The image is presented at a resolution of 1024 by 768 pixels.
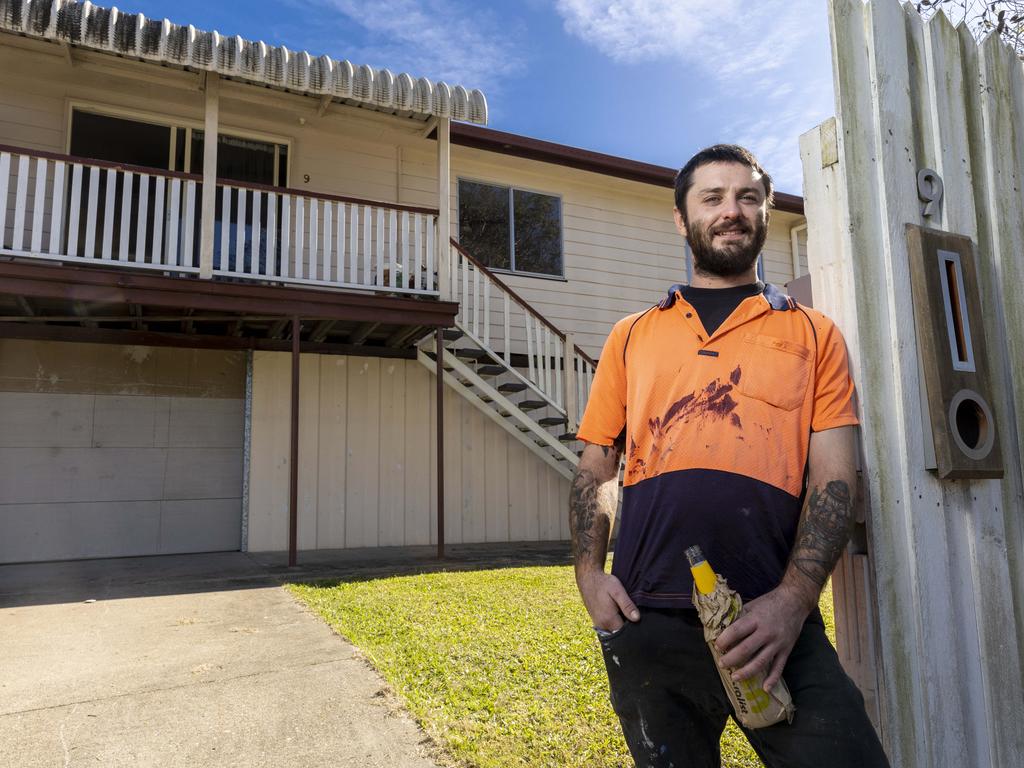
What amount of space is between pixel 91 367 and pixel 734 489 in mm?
9163

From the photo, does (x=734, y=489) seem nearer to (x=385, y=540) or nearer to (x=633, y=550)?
(x=633, y=550)

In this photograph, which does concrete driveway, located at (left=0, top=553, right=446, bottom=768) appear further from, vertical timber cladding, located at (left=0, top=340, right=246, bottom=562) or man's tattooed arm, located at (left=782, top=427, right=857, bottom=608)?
vertical timber cladding, located at (left=0, top=340, right=246, bottom=562)

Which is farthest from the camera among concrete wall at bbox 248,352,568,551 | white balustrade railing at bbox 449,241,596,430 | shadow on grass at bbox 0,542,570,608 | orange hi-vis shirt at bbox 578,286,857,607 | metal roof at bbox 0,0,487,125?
concrete wall at bbox 248,352,568,551

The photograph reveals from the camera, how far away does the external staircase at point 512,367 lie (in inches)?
365

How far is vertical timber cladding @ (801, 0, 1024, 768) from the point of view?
4.91 feet

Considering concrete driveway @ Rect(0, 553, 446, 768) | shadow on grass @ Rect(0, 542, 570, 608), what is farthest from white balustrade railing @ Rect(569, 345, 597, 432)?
concrete driveway @ Rect(0, 553, 446, 768)

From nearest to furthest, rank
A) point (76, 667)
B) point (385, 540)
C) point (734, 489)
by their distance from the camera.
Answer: point (734, 489), point (76, 667), point (385, 540)

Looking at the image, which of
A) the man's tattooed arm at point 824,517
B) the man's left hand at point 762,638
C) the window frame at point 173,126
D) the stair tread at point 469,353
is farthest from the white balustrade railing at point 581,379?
the man's left hand at point 762,638

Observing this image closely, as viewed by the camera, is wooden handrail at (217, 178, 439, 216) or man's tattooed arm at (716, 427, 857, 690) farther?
wooden handrail at (217, 178, 439, 216)

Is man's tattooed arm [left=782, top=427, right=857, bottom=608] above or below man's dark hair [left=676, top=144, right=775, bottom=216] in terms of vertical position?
below

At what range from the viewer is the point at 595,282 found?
11.7 metres

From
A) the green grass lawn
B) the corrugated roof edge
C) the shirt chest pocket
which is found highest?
the corrugated roof edge

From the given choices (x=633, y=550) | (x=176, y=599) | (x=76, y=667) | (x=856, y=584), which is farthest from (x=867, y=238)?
(x=176, y=599)

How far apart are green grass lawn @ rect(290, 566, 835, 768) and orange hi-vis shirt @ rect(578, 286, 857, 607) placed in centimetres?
162
